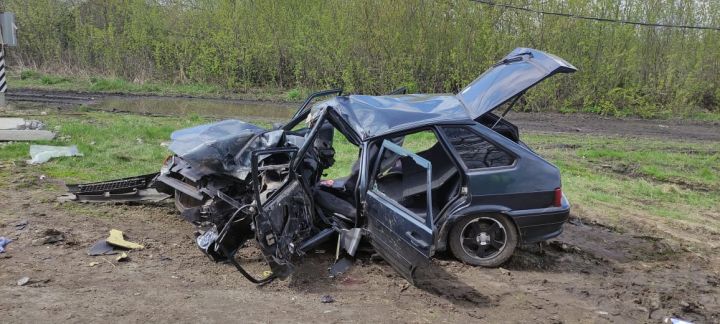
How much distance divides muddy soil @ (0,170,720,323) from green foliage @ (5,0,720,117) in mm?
15670

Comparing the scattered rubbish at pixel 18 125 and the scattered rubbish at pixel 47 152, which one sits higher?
the scattered rubbish at pixel 18 125

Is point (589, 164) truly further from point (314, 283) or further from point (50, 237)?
point (50, 237)

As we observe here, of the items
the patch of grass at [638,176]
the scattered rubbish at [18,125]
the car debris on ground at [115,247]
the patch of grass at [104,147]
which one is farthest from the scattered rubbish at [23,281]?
the scattered rubbish at [18,125]

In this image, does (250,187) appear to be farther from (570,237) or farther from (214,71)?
(214,71)

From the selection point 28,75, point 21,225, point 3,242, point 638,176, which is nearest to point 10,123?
point 21,225

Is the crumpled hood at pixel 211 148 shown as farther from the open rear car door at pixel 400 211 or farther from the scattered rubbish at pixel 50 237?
the open rear car door at pixel 400 211

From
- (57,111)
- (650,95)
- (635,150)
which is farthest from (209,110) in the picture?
(650,95)

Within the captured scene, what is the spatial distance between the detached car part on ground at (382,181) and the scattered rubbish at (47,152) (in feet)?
13.2

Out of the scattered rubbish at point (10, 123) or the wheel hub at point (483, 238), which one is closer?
the wheel hub at point (483, 238)

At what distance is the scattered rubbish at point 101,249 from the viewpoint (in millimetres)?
5512

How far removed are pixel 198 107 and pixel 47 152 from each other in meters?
10.3

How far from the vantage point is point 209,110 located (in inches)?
748

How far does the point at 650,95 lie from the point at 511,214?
1861 cm

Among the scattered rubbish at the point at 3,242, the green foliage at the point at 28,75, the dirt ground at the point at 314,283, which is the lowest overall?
the dirt ground at the point at 314,283
